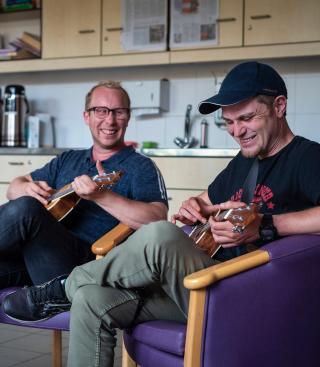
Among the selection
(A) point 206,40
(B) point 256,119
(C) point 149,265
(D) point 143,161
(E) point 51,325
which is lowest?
(E) point 51,325

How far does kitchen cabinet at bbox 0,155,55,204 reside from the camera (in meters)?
4.25

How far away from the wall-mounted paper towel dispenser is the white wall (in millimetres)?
76

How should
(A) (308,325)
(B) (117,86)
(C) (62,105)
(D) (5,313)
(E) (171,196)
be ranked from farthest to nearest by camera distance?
(C) (62,105), (E) (171,196), (B) (117,86), (D) (5,313), (A) (308,325)

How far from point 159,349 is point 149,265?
0.22 meters

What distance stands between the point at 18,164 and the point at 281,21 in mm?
1924

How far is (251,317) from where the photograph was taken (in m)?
1.50

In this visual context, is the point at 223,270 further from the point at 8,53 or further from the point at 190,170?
the point at 8,53

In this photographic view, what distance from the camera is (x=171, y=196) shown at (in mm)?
3889

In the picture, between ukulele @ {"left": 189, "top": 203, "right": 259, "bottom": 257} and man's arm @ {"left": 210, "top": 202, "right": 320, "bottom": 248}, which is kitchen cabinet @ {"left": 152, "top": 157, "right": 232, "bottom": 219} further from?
man's arm @ {"left": 210, "top": 202, "right": 320, "bottom": 248}

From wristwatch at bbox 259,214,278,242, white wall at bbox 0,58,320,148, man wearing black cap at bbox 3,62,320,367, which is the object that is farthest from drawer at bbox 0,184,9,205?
wristwatch at bbox 259,214,278,242

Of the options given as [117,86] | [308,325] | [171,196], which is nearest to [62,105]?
[171,196]

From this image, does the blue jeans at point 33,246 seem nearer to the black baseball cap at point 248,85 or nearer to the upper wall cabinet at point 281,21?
the black baseball cap at point 248,85

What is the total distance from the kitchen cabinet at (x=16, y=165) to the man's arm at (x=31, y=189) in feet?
5.71

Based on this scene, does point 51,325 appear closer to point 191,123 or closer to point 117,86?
point 117,86
